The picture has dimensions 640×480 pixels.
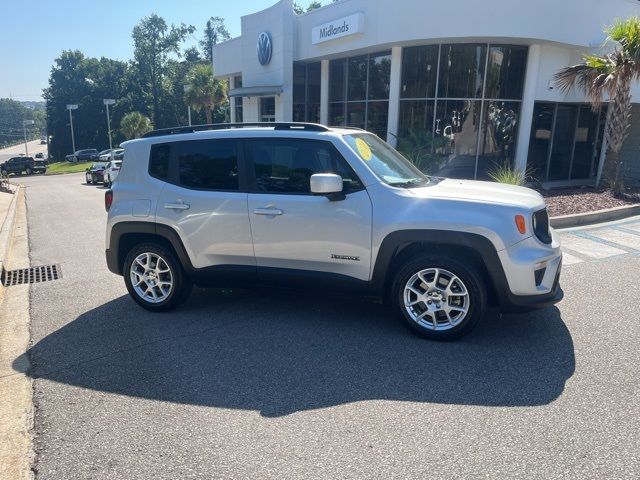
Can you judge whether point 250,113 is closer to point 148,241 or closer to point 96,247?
point 96,247

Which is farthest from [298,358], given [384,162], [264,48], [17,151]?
[17,151]

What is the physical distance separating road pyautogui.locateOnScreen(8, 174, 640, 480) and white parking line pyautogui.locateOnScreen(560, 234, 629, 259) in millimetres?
2081

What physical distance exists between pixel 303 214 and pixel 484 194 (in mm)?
1639

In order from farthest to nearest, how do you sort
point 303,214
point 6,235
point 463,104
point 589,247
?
point 463,104
point 6,235
point 589,247
point 303,214

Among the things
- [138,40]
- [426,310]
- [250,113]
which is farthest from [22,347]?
[138,40]

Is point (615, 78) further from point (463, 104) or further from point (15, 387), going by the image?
point (15, 387)

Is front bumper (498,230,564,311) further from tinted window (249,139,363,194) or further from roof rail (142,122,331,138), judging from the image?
roof rail (142,122,331,138)

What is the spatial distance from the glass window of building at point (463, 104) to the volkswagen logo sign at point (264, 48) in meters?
7.66

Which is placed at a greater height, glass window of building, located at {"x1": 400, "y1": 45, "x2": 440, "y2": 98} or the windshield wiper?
glass window of building, located at {"x1": 400, "y1": 45, "x2": 440, "y2": 98}

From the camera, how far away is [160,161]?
527 cm

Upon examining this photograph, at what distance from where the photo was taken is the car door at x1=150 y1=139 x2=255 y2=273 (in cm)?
494

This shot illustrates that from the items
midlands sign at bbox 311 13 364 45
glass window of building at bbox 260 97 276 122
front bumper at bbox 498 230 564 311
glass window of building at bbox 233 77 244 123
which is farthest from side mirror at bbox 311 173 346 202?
glass window of building at bbox 233 77 244 123

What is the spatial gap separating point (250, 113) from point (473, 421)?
76.0 feet

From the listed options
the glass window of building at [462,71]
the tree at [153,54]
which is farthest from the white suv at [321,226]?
the tree at [153,54]
